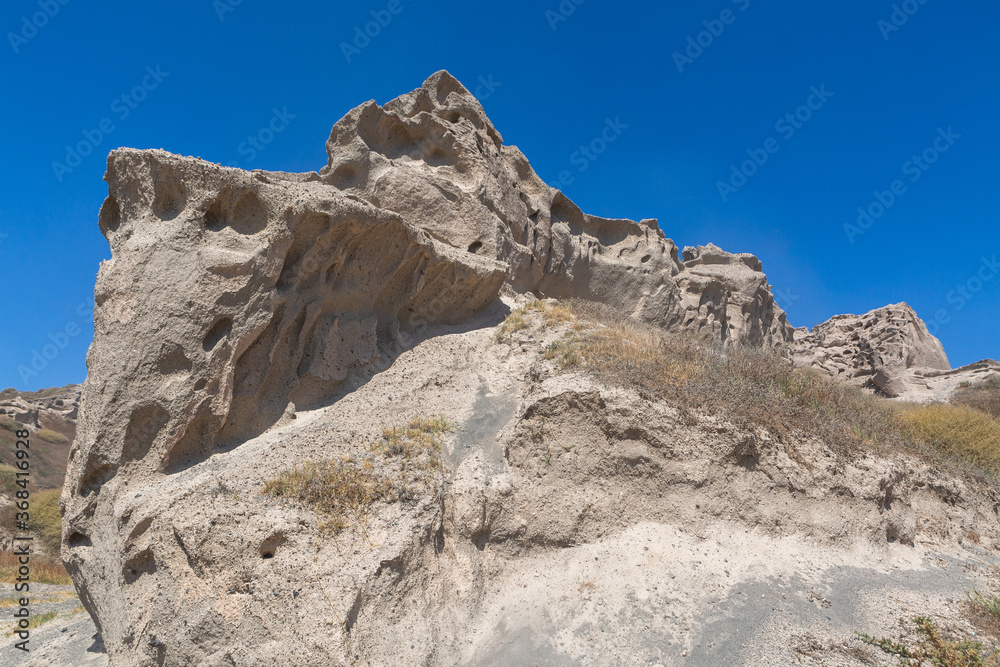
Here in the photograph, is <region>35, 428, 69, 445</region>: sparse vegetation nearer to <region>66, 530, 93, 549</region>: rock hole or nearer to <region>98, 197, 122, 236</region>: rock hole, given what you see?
<region>98, 197, 122, 236</region>: rock hole

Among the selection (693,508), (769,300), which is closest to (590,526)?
(693,508)

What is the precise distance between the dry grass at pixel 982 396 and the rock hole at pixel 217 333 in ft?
65.1

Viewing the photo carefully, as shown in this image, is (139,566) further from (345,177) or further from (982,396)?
(982,396)

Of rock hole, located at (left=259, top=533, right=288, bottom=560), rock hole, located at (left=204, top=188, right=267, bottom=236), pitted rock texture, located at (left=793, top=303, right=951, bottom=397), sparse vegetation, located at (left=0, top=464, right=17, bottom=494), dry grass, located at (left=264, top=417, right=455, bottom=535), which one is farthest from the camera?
pitted rock texture, located at (left=793, top=303, right=951, bottom=397)

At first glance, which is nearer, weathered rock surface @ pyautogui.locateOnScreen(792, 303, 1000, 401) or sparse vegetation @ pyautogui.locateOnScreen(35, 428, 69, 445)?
weathered rock surface @ pyautogui.locateOnScreen(792, 303, 1000, 401)

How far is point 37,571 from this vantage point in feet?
41.9

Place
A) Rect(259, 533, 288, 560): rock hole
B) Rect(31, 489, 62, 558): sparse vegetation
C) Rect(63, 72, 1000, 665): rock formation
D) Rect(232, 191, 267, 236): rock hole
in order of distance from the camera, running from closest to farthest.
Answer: Rect(63, 72, 1000, 665): rock formation, Rect(259, 533, 288, 560): rock hole, Rect(232, 191, 267, 236): rock hole, Rect(31, 489, 62, 558): sparse vegetation

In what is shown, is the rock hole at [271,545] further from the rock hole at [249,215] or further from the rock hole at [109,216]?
the rock hole at [109,216]

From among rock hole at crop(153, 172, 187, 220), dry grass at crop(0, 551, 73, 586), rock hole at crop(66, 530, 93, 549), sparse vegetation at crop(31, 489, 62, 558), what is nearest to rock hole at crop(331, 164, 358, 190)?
rock hole at crop(153, 172, 187, 220)

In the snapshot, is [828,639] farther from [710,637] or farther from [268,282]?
[268,282]

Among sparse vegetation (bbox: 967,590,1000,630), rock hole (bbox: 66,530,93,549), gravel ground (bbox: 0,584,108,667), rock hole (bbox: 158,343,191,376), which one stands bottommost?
gravel ground (bbox: 0,584,108,667)

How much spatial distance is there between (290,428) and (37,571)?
11.7 metres

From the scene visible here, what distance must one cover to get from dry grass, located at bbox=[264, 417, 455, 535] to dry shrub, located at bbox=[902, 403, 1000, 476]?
28.3 feet

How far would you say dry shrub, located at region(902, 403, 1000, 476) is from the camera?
362 inches
